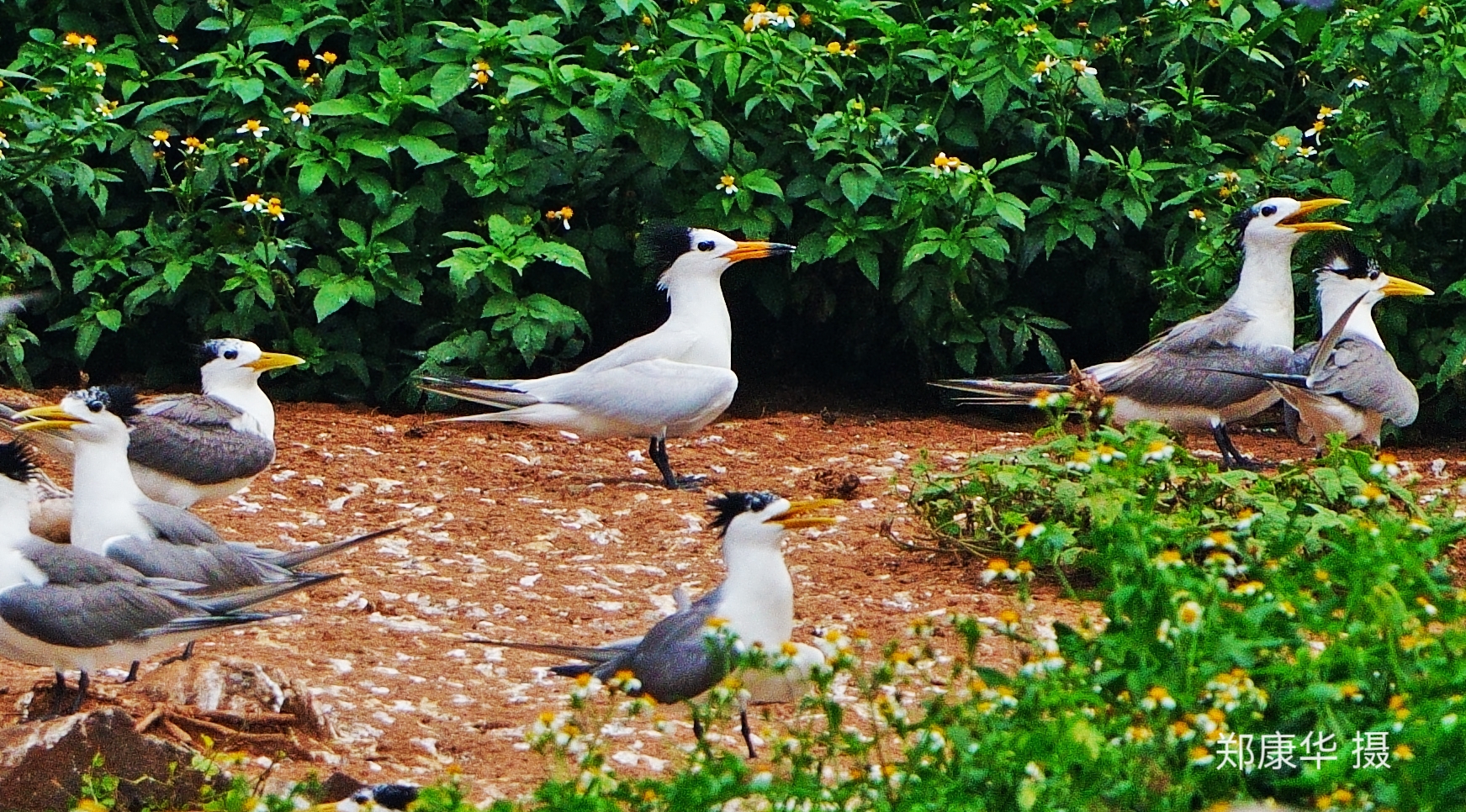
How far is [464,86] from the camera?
789 cm

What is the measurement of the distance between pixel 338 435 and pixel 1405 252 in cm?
452

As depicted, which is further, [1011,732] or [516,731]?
[516,731]

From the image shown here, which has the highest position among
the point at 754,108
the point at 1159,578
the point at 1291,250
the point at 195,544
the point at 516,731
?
the point at 754,108

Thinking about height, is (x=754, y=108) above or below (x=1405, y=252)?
above

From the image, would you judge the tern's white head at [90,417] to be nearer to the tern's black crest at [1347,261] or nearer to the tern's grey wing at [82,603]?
the tern's grey wing at [82,603]

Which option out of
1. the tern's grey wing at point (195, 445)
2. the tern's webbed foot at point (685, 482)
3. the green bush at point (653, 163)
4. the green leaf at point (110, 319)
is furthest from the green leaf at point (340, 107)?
the tern's webbed foot at point (685, 482)

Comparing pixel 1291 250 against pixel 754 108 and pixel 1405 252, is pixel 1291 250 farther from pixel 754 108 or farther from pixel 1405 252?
pixel 754 108

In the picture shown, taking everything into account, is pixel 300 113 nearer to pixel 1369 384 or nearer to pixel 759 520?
pixel 759 520

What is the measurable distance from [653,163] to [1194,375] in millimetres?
2437

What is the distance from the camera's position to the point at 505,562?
244 inches

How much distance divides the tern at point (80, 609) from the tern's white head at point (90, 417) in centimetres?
56

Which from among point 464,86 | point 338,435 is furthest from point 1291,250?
point 338,435

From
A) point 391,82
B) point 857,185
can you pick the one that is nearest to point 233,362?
point 391,82

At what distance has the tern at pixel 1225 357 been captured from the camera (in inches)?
282
